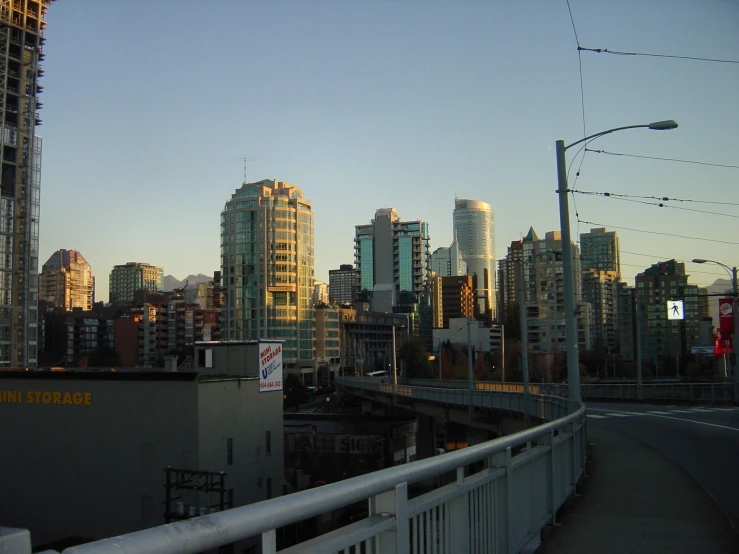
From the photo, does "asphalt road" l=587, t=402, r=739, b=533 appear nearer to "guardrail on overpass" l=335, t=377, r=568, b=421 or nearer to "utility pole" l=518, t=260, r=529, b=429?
"guardrail on overpass" l=335, t=377, r=568, b=421

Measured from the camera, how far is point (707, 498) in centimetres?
1054

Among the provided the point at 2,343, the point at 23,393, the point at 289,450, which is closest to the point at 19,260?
the point at 2,343

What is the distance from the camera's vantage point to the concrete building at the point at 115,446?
35000 millimetres

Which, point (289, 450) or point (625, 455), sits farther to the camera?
point (289, 450)

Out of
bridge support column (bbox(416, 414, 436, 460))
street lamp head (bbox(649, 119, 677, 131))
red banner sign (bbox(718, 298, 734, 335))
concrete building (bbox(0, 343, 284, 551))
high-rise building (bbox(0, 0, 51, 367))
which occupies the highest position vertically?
high-rise building (bbox(0, 0, 51, 367))

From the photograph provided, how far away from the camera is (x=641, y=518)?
9.01 metres

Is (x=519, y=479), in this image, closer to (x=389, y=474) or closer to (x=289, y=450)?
(x=389, y=474)

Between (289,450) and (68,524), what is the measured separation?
90.7 ft

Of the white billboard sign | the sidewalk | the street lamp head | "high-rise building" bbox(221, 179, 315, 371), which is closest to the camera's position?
the sidewalk

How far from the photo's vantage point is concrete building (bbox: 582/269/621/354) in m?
170

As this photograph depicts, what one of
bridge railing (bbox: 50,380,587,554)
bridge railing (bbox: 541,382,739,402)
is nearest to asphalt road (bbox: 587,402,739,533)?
bridge railing (bbox: 50,380,587,554)

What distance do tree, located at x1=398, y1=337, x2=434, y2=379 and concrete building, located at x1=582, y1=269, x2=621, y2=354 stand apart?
47.1 m

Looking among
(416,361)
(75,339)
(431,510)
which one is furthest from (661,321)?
(431,510)

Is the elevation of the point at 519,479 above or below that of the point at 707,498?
above
